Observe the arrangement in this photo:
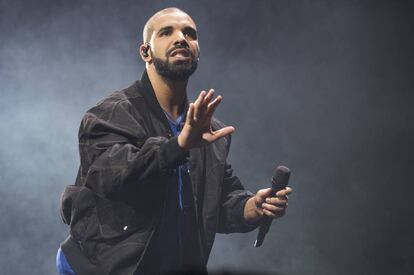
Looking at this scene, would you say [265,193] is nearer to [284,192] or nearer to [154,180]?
[284,192]

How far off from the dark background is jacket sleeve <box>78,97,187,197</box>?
7.47 ft

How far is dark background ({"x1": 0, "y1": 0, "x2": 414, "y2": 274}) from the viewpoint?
13.1ft

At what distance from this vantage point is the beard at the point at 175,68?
194 centimetres

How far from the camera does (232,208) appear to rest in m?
2.20

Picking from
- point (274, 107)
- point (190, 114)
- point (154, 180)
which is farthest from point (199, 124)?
point (274, 107)

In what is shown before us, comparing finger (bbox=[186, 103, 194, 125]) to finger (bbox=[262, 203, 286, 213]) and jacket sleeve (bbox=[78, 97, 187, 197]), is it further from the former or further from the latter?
finger (bbox=[262, 203, 286, 213])

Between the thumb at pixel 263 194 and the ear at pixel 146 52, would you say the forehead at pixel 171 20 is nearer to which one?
the ear at pixel 146 52

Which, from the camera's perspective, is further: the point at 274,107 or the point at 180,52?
the point at 274,107

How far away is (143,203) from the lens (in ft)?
5.82

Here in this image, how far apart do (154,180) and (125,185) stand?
3.5 inches

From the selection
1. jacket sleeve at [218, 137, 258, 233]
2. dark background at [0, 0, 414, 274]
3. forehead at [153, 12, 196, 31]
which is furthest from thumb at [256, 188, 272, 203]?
dark background at [0, 0, 414, 274]

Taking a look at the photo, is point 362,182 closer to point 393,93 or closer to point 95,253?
point 393,93

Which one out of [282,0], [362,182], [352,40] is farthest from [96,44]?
[362,182]

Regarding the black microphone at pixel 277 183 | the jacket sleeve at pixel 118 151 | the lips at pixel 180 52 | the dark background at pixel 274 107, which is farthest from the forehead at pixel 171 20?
the dark background at pixel 274 107
